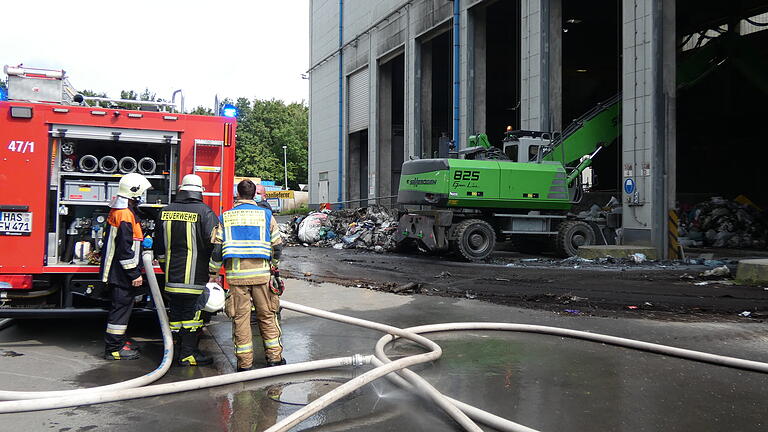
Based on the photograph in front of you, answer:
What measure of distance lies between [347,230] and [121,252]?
1554 centimetres

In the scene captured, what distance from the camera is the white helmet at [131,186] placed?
5562 millimetres

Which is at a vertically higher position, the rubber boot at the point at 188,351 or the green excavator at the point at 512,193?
the green excavator at the point at 512,193

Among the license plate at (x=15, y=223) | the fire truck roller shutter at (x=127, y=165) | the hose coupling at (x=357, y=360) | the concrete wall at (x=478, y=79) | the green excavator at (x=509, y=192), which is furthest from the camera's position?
the concrete wall at (x=478, y=79)

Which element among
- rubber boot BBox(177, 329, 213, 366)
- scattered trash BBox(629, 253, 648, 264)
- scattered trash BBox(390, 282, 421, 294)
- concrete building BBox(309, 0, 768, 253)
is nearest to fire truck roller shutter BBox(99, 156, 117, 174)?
rubber boot BBox(177, 329, 213, 366)

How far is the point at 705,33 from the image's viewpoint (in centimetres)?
2381

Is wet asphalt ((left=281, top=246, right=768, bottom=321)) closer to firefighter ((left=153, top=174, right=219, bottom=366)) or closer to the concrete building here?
the concrete building

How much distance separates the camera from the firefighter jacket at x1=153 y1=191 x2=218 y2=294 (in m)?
5.16

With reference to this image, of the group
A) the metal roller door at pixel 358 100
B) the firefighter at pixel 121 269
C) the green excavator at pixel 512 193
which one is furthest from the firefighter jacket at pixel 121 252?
the metal roller door at pixel 358 100

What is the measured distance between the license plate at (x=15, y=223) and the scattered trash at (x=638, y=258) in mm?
11744

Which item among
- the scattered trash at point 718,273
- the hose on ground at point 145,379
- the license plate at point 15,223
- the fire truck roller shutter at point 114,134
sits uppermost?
the fire truck roller shutter at point 114,134

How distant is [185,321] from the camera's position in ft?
16.9

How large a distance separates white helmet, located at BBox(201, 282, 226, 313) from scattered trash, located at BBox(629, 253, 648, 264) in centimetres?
1084

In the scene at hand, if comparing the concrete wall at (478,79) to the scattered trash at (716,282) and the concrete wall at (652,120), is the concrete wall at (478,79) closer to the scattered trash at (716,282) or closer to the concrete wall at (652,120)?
the concrete wall at (652,120)

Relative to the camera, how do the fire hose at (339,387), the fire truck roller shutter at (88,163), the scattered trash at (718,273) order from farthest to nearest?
1. the scattered trash at (718,273)
2. the fire truck roller shutter at (88,163)
3. the fire hose at (339,387)
